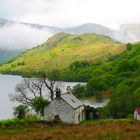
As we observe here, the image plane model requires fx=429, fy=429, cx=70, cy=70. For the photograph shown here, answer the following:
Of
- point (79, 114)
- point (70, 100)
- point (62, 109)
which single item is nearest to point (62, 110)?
point (62, 109)

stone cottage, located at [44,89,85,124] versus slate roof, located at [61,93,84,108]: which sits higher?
slate roof, located at [61,93,84,108]

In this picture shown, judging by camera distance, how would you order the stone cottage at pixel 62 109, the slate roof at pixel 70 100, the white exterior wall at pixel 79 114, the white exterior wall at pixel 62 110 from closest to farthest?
the stone cottage at pixel 62 109 → the white exterior wall at pixel 62 110 → the slate roof at pixel 70 100 → the white exterior wall at pixel 79 114

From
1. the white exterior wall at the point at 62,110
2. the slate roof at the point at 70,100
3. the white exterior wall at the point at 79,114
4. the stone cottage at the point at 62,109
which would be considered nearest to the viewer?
the stone cottage at the point at 62,109

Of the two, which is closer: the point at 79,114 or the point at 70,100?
the point at 70,100

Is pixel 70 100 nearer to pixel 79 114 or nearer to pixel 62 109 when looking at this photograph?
pixel 62 109

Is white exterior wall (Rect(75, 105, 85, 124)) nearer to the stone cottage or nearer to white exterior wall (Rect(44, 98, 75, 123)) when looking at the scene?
the stone cottage

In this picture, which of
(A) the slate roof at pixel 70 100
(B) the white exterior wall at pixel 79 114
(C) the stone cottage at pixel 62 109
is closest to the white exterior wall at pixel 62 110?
(C) the stone cottage at pixel 62 109

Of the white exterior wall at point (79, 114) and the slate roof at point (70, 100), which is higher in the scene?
the slate roof at point (70, 100)

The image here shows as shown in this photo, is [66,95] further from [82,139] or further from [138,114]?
[82,139]

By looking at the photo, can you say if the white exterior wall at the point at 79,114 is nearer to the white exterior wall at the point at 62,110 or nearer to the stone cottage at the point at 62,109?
the stone cottage at the point at 62,109

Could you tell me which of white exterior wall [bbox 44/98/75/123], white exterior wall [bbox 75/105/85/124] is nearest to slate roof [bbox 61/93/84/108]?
white exterior wall [bbox 44/98/75/123]

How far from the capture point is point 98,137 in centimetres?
3181

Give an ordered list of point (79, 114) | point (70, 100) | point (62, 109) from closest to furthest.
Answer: point (62, 109) → point (70, 100) → point (79, 114)

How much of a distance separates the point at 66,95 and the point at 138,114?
1719cm
